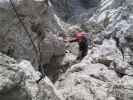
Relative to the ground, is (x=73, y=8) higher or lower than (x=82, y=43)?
higher

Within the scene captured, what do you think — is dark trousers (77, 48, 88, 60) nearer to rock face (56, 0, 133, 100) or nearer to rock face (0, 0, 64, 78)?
rock face (56, 0, 133, 100)

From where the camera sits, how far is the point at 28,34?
769cm

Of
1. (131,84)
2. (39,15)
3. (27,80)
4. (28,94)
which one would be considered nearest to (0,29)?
(39,15)

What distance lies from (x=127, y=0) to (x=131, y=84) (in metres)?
12.7

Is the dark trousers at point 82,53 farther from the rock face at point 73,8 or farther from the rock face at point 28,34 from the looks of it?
the rock face at point 73,8

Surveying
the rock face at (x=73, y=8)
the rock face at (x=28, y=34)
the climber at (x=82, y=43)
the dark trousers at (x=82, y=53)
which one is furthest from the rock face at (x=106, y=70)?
the rock face at (x=73, y=8)

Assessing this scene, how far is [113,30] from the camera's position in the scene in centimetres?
1517

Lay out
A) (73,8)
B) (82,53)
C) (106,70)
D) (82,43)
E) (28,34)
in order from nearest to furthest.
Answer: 1. (28,34)
2. (106,70)
3. (82,43)
4. (82,53)
5. (73,8)

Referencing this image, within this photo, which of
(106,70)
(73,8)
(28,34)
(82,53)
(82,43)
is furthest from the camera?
(73,8)

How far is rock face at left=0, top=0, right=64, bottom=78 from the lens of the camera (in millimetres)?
7238

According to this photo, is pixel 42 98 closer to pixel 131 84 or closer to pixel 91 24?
pixel 131 84

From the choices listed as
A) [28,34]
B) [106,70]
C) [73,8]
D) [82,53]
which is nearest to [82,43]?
[82,53]

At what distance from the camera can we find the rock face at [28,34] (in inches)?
285

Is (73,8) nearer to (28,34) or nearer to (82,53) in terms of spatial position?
(82,53)
